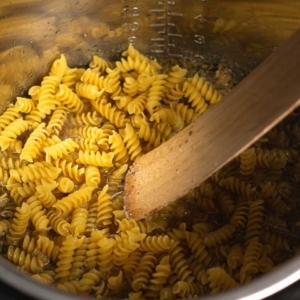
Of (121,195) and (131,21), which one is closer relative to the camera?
(121,195)

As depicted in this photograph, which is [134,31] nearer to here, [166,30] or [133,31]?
[133,31]

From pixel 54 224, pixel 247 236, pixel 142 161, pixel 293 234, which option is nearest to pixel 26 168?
pixel 54 224

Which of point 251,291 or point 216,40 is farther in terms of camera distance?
point 216,40

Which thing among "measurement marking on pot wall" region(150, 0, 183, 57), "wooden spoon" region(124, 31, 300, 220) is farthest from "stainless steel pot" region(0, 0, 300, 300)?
"wooden spoon" region(124, 31, 300, 220)

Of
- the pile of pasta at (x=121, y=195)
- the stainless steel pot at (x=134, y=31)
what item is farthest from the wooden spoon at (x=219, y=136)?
the stainless steel pot at (x=134, y=31)

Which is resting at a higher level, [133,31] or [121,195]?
[133,31]

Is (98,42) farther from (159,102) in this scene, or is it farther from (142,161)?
(142,161)

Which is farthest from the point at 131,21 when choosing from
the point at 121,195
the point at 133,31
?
the point at 121,195
